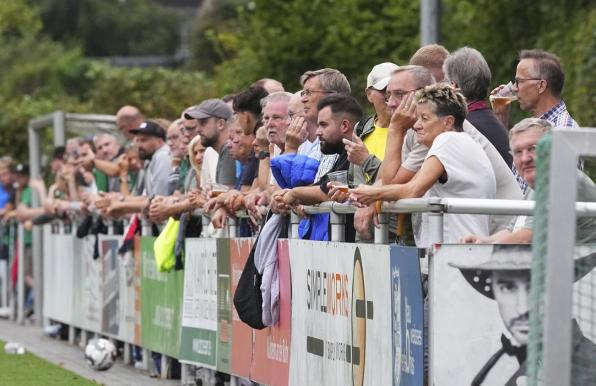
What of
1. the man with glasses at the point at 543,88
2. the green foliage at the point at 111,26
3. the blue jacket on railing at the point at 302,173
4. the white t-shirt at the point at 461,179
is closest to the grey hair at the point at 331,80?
the blue jacket on railing at the point at 302,173

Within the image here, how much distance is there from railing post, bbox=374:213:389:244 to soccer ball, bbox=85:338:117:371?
685 centimetres

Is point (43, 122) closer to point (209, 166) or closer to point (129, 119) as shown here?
point (129, 119)

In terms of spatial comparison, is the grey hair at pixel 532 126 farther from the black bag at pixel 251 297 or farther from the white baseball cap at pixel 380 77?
the black bag at pixel 251 297

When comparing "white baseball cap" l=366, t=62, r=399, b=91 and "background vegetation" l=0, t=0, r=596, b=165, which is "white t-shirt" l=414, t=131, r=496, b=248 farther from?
"background vegetation" l=0, t=0, r=596, b=165

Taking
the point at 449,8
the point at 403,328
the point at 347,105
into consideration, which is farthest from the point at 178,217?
the point at 449,8

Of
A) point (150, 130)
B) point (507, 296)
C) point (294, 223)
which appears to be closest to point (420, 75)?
point (294, 223)

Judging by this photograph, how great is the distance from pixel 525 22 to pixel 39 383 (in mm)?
14187

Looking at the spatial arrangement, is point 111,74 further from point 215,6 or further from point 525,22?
point 215,6

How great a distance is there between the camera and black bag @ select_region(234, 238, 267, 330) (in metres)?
11.2

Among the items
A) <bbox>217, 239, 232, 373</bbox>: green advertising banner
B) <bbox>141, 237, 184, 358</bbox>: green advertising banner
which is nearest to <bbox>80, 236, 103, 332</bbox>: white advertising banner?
<bbox>141, 237, 184, 358</bbox>: green advertising banner

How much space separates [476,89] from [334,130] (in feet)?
3.02

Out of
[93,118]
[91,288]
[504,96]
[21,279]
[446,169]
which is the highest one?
[93,118]

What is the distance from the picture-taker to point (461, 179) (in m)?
8.52

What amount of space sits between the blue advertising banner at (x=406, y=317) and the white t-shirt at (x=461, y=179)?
0.14 metres
